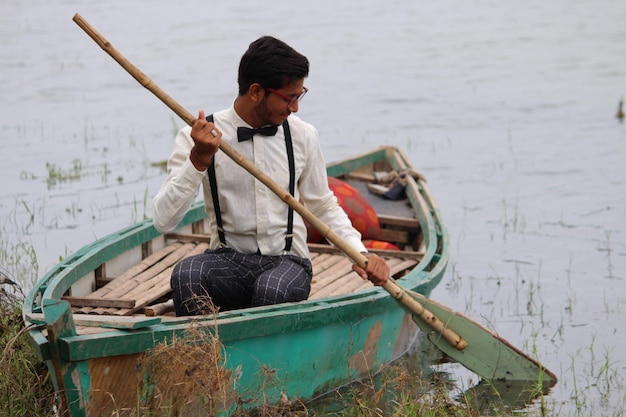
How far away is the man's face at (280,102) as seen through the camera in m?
4.64

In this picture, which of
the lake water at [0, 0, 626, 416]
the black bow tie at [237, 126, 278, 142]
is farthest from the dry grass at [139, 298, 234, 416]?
the lake water at [0, 0, 626, 416]

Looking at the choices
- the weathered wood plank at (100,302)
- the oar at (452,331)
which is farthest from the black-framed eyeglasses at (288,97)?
the weathered wood plank at (100,302)

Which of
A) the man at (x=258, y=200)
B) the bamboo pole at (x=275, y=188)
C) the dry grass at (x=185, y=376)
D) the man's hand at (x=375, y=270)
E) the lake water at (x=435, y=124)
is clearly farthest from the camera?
the lake water at (x=435, y=124)

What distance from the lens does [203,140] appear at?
430cm

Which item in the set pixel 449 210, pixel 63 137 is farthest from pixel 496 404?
pixel 63 137

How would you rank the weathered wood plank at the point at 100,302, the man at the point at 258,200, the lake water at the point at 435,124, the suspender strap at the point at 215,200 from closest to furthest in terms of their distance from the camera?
the man at the point at 258,200
the suspender strap at the point at 215,200
the weathered wood plank at the point at 100,302
the lake water at the point at 435,124

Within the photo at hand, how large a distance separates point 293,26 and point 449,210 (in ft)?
36.8

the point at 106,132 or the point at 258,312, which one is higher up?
the point at 258,312

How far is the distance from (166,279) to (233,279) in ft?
3.82

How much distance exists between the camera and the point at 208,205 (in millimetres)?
4957

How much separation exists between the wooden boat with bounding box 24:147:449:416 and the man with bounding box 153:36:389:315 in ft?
0.60

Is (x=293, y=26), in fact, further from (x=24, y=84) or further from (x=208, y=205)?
(x=208, y=205)

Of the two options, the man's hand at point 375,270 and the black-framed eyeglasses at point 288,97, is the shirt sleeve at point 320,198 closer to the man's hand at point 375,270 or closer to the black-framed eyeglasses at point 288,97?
the man's hand at point 375,270

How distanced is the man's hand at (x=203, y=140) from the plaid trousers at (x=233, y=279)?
2.14 ft
